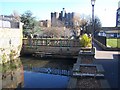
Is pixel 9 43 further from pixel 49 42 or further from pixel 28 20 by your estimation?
pixel 28 20

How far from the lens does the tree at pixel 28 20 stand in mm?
37219

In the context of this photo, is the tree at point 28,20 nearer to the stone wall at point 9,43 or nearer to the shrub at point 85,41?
the stone wall at point 9,43

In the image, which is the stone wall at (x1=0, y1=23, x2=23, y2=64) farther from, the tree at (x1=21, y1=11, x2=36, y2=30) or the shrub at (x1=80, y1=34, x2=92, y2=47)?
the tree at (x1=21, y1=11, x2=36, y2=30)

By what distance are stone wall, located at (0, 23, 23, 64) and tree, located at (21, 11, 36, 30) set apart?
11.9m

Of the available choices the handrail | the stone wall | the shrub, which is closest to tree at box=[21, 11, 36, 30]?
the handrail

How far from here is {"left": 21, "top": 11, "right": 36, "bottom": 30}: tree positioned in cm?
3722

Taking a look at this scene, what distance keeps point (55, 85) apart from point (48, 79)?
6.05 ft

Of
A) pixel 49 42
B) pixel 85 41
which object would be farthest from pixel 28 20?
pixel 85 41

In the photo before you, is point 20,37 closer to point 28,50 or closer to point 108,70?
point 28,50

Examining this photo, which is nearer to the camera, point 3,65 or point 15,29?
point 3,65

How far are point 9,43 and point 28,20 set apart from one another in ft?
52.4

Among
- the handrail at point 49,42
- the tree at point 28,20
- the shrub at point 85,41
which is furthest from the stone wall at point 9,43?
the tree at point 28,20

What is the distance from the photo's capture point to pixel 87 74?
10203mm

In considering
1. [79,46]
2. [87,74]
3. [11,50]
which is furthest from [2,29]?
[87,74]
